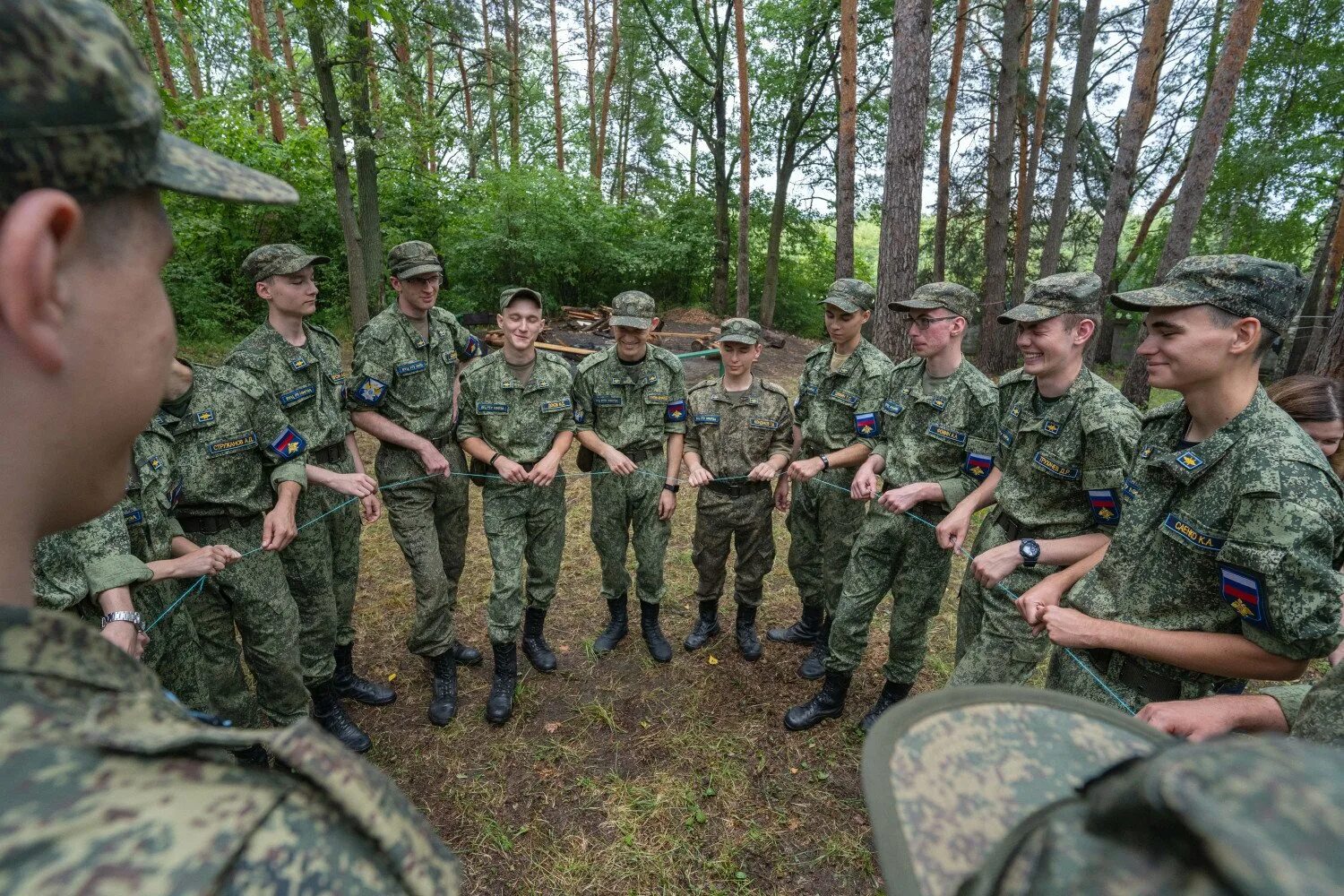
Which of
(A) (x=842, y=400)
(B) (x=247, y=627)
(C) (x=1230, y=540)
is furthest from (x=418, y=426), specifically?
(C) (x=1230, y=540)

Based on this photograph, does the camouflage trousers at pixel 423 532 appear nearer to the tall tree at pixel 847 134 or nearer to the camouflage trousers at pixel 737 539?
the camouflage trousers at pixel 737 539

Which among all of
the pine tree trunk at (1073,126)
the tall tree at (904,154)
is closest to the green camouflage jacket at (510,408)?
the tall tree at (904,154)

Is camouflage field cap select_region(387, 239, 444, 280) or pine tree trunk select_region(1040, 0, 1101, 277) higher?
pine tree trunk select_region(1040, 0, 1101, 277)

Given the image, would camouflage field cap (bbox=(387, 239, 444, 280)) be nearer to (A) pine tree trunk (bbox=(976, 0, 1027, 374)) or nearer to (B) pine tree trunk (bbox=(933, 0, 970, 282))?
(A) pine tree trunk (bbox=(976, 0, 1027, 374))

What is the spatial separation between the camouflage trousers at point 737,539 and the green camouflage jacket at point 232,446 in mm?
2521

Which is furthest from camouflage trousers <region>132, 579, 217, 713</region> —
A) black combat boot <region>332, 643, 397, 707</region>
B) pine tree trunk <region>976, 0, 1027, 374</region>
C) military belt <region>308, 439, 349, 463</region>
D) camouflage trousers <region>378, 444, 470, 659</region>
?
pine tree trunk <region>976, 0, 1027, 374</region>

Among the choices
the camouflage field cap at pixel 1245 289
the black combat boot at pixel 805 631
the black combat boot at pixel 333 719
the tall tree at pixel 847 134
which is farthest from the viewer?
the tall tree at pixel 847 134

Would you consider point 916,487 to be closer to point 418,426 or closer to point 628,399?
point 628,399

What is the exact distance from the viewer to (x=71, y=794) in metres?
0.55

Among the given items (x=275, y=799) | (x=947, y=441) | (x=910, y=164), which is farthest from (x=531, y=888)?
(x=910, y=164)

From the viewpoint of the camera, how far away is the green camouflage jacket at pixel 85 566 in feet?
7.00

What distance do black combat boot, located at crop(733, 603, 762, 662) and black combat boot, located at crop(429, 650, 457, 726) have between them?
1.99 meters

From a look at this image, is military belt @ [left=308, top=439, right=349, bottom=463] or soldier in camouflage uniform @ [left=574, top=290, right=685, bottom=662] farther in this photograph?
→ soldier in camouflage uniform @ [left=574, top=290, right=685, bottom=662]

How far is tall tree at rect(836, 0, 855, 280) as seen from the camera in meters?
11.4
